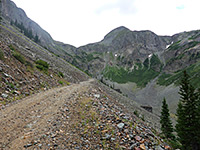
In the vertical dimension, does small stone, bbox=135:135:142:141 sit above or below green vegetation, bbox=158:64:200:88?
below

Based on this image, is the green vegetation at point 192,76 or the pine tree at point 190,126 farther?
the green vegetation at point 192,76

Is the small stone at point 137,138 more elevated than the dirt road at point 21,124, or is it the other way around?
the small stone at point 137,138

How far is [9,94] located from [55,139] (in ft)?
39.5

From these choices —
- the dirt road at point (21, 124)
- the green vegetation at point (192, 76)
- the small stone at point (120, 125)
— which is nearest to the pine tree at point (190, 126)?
the small stone at point (120, 125)

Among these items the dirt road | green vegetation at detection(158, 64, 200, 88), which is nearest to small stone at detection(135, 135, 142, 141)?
the dirt road

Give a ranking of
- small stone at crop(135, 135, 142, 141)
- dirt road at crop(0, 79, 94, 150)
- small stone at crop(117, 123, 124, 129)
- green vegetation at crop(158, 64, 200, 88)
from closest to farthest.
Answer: small stone at crop(135, 135, 142, 141) → dirt road at crop(0, 79, 94, 150) → small stone at crop(117, 123, 124, 129) → green vegetation at crop(158, 64, 200, 88)

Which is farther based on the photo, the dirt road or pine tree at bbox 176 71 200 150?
pine tree at bbox 176 71 200 150

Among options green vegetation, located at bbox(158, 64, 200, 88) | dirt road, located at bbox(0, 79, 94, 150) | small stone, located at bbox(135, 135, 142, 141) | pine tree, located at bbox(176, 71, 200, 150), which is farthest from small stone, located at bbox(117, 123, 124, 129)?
green vegetation, located at bbox(158, 64, 200, 88)

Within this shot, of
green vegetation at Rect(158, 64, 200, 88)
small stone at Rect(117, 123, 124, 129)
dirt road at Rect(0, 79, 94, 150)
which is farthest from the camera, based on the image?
green vegetation at Rect(158, 64, 200, 88)

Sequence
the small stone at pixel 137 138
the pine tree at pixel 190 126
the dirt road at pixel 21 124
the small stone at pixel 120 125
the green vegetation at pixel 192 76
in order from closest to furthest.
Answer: the small stone at pixel 137 138
the dirt road at pixel 21 124
the small stone at pixel 120 125
the pine tree at pixel 190 126
the green vegetation at pixel 192 76

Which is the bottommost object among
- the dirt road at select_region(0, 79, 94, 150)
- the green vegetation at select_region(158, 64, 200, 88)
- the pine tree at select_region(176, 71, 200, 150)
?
the dirt road at select_region(0, 79, 94, 150)

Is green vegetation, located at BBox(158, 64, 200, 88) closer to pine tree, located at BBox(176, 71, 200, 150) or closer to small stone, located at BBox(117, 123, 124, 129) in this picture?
pine tree, located at BBox(176, 71, 200, 150)

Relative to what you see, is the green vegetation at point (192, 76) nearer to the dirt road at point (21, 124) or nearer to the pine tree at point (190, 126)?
the pine tree at point (190, 126)

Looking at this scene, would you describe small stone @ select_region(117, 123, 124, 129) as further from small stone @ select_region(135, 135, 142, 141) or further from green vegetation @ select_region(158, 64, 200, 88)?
green vegetation @ select_region(158, 64, 200, 88)
